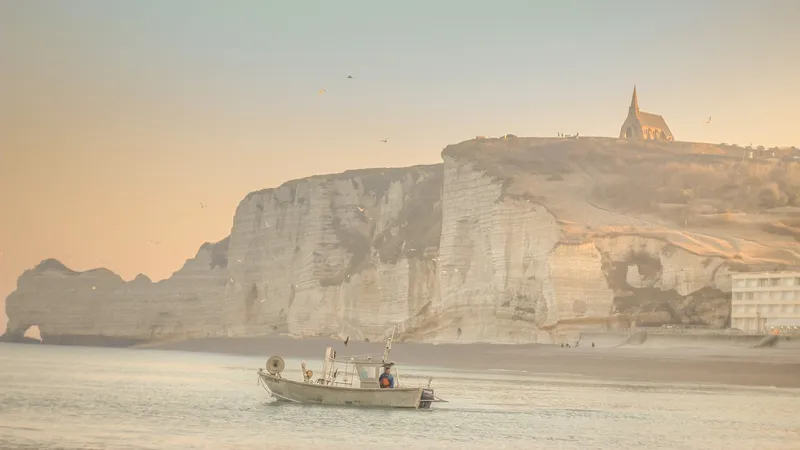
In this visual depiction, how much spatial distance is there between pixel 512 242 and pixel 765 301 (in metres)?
25.0

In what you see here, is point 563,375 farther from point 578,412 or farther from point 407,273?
point 407,273

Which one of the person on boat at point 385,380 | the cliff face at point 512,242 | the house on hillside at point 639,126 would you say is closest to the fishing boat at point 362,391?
the person on boat at point 385,380

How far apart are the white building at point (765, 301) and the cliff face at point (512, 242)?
10.8 feet

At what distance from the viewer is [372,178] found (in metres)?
144

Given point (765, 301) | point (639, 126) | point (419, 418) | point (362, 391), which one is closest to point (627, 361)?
point (765, 301)

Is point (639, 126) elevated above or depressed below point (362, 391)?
above

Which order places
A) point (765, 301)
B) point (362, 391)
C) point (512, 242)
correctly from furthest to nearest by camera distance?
point (512, 242), point (765, 301), point (362, 391)

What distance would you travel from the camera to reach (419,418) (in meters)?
43.6

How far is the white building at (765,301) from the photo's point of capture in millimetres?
88188

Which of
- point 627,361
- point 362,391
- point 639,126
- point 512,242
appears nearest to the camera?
point 362,391

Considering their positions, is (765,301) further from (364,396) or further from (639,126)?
(639,126)

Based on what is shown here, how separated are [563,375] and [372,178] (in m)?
73.6

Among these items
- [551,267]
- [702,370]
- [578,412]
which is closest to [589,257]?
[551,267]

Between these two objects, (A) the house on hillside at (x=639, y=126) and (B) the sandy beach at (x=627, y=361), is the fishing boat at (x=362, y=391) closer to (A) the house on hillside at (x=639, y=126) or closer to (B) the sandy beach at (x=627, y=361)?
(B) the sandy beach at (x=627, y=361)
